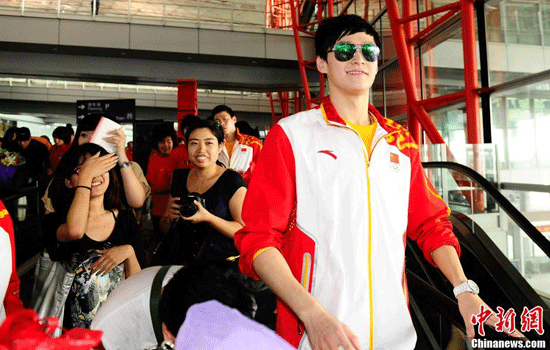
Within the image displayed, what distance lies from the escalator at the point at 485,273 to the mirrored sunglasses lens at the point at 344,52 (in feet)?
5.37

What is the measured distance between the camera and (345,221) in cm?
145

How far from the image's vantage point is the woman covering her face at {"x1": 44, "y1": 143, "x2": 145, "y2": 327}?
239 cm

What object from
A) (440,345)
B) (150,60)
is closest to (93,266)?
(440,345)

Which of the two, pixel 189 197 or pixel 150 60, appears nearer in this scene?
pixel 189 197

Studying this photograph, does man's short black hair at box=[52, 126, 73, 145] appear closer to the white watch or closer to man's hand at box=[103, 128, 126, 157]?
man's hand at box=[103, 128, 126, 157]

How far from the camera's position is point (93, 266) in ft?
7.96

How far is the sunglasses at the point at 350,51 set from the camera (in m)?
1.59

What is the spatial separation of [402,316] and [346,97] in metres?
0.71

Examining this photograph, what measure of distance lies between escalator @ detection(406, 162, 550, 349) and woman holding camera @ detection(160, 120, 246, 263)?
1.35 meters

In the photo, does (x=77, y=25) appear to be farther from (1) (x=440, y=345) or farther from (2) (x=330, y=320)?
(2) (x=330, y=320)

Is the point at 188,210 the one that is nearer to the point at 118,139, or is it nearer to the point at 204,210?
the point at 204,210

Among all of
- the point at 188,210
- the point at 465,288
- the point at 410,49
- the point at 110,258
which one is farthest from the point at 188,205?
the point at 410,49

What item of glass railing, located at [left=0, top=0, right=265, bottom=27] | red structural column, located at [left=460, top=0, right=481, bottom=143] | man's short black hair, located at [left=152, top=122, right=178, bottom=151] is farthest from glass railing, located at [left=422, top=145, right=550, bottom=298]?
glass railing, located at [left=0, top=0, right=265, bottom=27]

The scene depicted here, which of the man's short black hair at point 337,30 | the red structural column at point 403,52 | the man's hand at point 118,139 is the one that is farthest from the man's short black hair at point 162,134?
the man's short black hair at point 337,30
